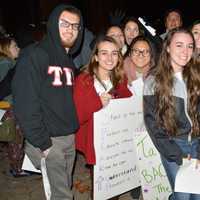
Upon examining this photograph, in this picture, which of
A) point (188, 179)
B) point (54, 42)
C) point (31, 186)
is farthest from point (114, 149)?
point (31, 186)

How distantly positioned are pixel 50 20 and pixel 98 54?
0.70 metres

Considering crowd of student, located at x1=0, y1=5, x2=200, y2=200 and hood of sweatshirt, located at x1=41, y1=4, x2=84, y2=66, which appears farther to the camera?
hood of sweatshirt, located at x1=41, y1=4, x2=84, y2=66

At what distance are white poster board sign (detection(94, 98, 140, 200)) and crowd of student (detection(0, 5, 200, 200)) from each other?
0.32 ft

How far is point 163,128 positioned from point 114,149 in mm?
697

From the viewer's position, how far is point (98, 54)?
347 centimetres

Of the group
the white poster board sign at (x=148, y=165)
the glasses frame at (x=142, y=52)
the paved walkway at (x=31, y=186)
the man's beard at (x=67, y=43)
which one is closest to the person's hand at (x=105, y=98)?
the white poster board sign at (x=148, y=165)

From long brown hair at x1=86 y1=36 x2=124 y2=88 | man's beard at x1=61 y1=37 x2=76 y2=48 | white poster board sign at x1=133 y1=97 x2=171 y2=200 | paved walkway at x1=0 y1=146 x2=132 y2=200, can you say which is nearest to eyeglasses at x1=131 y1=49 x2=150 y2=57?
long brown hair at x1=86 y1=36 x2=124 y2=88

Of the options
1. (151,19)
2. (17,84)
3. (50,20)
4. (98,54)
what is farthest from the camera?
(151,19)

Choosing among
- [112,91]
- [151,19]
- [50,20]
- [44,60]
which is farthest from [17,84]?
[151,19]

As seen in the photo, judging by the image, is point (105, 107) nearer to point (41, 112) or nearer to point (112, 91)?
point (112, 91)

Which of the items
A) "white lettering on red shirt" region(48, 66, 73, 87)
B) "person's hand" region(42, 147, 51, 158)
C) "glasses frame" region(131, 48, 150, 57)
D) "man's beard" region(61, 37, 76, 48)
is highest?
"man's beard" region(61, 37, 76, 48)

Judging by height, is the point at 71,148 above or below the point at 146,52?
below

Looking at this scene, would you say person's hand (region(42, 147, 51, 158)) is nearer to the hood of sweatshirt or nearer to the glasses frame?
the hood of sweatshirt

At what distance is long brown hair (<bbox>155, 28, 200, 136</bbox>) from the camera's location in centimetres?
297
